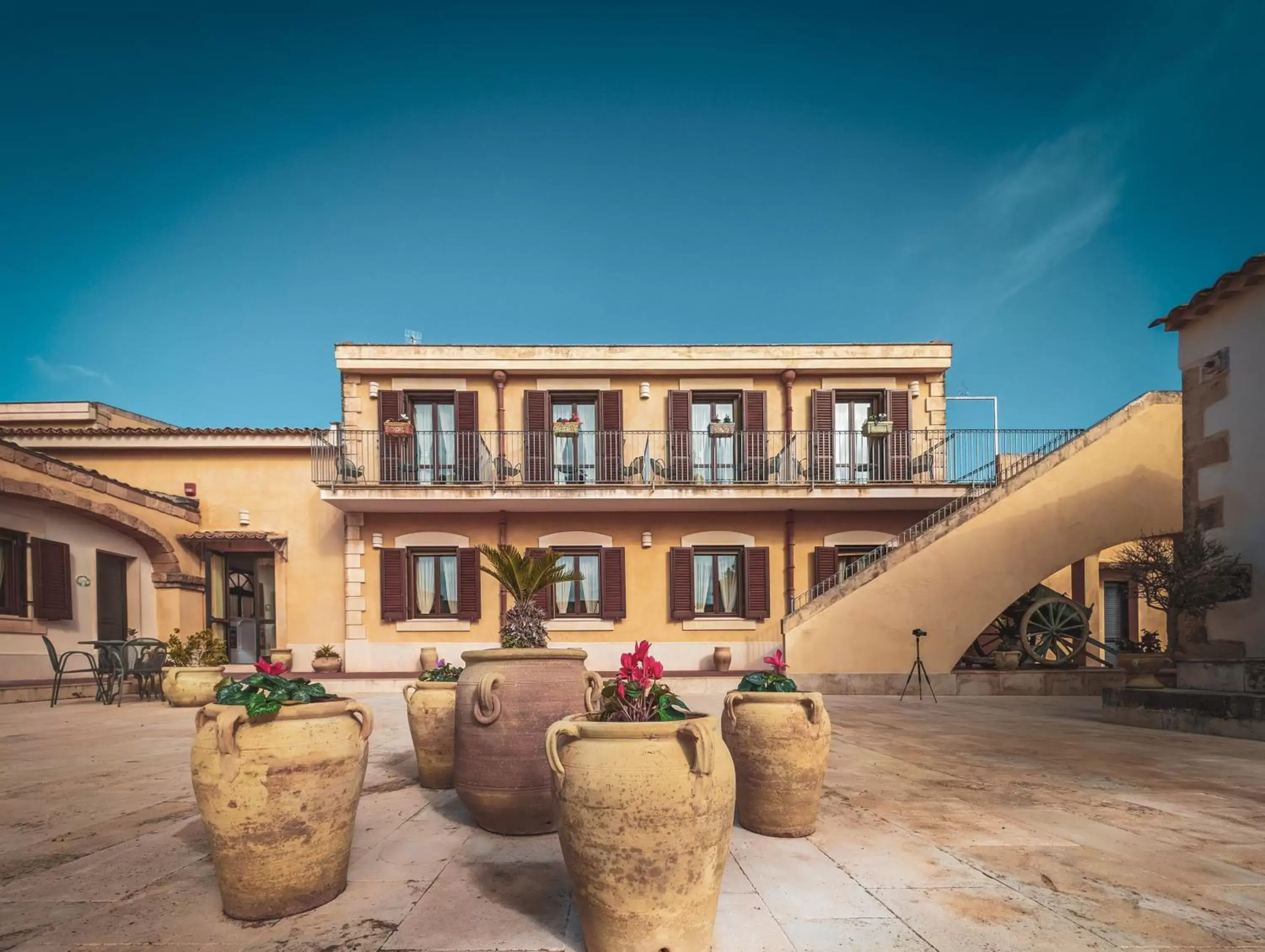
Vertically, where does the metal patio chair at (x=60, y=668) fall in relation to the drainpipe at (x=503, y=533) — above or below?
Answer: below

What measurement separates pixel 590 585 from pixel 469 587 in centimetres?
242

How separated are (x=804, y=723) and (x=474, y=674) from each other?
1.89 m

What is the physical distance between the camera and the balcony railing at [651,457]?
13.8 meters

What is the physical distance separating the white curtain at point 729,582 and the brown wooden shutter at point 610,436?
2.75 meters

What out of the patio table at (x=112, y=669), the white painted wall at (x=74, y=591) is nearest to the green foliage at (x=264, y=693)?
the patio table at (x=112, y=669)

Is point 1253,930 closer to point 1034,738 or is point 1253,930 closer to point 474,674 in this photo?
point 474,674

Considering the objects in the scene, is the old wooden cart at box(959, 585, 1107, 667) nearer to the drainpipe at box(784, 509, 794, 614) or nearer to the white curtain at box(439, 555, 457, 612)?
the drainpipe at box(784, 509, 794, 614)

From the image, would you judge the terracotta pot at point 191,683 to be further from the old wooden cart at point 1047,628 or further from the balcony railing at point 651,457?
the old wooden cart at point 1047,628

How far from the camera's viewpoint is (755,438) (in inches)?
556

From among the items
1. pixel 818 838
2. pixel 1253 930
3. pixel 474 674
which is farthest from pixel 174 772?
pixel 1253 930

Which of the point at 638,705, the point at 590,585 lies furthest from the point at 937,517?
the point at 638,705

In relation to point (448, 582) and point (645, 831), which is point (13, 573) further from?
point (645, 831)

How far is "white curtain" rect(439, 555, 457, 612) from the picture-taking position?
13.8m

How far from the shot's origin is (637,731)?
240 cm
